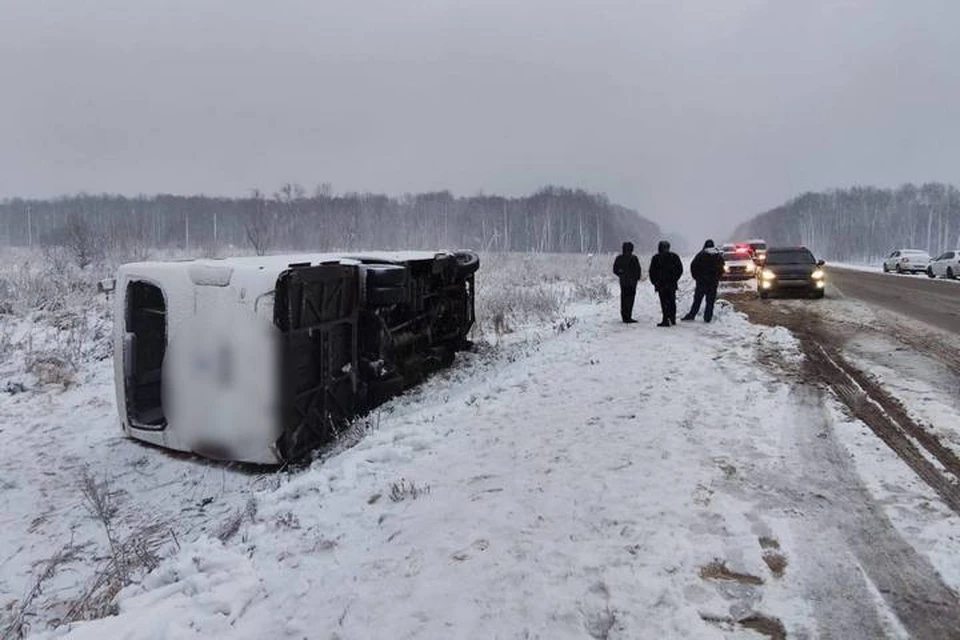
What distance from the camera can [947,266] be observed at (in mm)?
30328

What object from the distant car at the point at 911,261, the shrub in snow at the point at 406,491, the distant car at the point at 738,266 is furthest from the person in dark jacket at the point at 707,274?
the distant car at the point at 911,261

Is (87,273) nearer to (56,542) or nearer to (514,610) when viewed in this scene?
(56,542)

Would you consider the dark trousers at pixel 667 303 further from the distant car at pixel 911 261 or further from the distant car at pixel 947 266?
the distant car at pixel 911 261

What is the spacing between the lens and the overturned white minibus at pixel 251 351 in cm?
617

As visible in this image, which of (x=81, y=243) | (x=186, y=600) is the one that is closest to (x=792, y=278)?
(x=186, y=600)

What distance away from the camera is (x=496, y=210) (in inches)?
4707

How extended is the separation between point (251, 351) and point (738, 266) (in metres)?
24.6

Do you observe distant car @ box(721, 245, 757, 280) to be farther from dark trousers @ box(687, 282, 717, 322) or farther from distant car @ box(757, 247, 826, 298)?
dark trousers @ box(687, 282, 717, 322)

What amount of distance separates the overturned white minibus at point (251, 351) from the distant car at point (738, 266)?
21.8 metres

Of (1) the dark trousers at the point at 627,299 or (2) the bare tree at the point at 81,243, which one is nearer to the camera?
(1) the dark trousers at the point at 627,299

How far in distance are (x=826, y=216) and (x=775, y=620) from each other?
139891 millimetres

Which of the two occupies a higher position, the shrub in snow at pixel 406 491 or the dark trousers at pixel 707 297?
the dark trousers at pixel 707 297

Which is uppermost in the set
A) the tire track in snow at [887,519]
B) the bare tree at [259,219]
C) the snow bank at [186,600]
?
the bare tree at [259,219]

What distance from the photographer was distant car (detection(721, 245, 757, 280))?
87.8 ft
